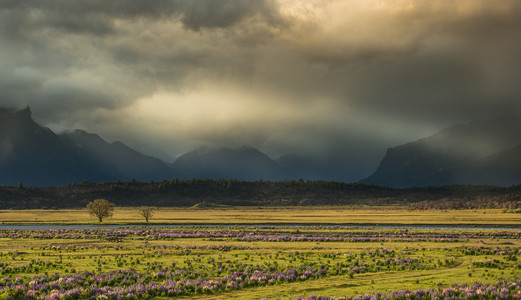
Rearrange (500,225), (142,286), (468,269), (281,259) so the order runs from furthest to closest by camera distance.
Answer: (500,225) < (281,259) < (468,269) < (142,286)

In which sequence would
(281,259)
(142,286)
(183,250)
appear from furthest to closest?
(183,250), (281,259), (142,286)

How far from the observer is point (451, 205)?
183250 millimetres

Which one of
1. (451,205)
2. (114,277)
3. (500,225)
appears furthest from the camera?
(451,205)

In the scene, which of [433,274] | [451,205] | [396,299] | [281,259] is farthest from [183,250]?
[451,205]

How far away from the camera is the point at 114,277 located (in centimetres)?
2811

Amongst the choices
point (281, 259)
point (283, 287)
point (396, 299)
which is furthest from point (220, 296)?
point (281, 259)

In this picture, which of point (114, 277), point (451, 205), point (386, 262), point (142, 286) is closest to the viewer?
point (142, 286)

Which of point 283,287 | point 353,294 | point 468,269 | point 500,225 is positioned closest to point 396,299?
point 353,294

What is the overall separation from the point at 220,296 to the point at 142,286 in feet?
17.1

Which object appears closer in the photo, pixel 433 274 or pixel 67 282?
pixel 67 282

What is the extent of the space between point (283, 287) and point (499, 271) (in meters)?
17.1

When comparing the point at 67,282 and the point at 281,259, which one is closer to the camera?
the point at 67,282

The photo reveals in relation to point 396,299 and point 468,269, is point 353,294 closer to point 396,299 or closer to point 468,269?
point 396,299

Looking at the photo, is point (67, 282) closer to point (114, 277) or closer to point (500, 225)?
point (114, 277)
